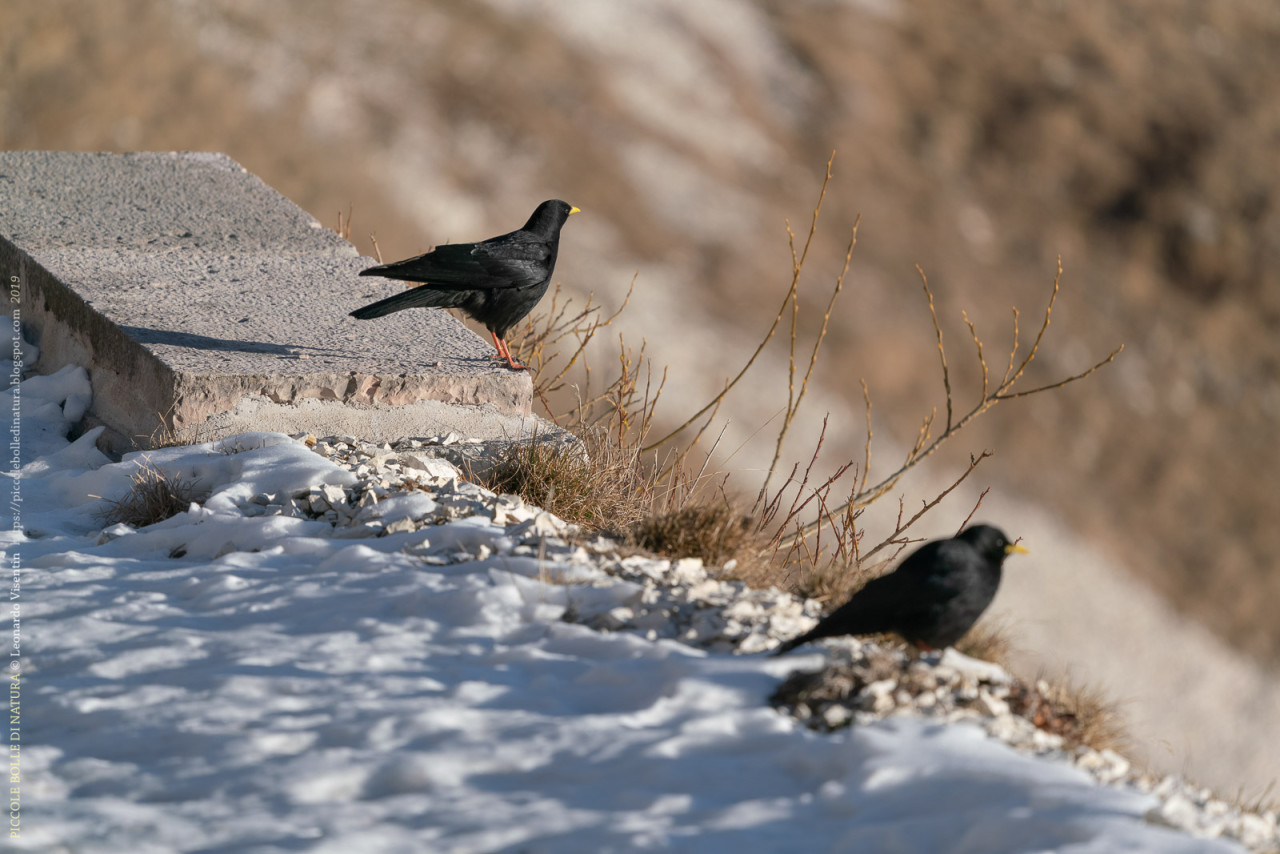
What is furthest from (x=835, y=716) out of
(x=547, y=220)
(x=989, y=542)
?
Result: (x=547, y=220)

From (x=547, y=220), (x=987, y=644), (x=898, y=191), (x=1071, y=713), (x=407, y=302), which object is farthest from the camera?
(x=898, y=191)

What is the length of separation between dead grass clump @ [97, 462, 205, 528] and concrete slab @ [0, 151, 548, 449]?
37cm

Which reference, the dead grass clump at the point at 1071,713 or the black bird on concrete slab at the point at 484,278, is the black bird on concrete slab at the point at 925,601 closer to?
the dead grass clump at the point at 1071,713

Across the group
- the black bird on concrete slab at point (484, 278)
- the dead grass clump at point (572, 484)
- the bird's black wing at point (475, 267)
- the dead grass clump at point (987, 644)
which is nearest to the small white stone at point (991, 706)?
the dead grass clump at point (987, 644)

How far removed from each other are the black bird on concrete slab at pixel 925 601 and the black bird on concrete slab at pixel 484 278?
83.8 inches

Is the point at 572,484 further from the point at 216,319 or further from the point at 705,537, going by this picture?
the point at 216,319

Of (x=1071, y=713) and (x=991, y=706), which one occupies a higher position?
(x=1071, y=713)

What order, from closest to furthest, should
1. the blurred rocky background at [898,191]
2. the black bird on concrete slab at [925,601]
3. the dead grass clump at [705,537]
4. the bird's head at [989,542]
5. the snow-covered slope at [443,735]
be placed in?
the snow-covered slope at [443,735]
the black bird on concrete slab at [925,601]
the bird's head at [989,542]
the dead grass clump at [705,537]
the blurred rocky background at [898,191]

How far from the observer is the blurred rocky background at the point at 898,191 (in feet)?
63.5

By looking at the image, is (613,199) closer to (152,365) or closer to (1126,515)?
(1126,515)

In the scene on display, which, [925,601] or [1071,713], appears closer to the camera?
[925,601]

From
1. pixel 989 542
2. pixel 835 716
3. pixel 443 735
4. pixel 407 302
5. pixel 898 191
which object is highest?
pixel 898 191

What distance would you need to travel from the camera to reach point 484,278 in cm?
444

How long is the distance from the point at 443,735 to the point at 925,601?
1.07 meters
